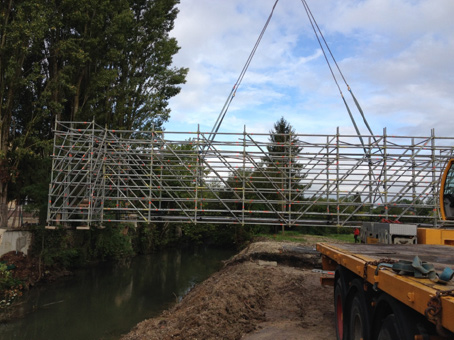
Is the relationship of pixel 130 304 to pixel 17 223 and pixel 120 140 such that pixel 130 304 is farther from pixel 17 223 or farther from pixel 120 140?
pixel 17 223

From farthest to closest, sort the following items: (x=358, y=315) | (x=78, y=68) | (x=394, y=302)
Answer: (x=78, y=68), (x=358, y=315), (x=394, y=302)

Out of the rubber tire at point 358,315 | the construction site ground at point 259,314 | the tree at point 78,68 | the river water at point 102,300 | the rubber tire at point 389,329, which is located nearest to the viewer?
the rubber tire at point 389,329

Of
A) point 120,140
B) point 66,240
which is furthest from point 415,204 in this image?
point 66,240

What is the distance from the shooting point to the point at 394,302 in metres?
3.09

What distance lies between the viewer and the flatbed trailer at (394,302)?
2.34 m

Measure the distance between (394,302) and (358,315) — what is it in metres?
1.47

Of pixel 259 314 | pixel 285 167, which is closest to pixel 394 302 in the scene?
pixel 259 314

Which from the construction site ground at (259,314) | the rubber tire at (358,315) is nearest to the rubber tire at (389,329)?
the rubber tire at (358,315)

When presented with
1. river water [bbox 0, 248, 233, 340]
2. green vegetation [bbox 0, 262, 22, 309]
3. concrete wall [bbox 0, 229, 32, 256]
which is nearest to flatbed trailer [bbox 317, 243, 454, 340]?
river water [bbox 0, 248, 233, 340]

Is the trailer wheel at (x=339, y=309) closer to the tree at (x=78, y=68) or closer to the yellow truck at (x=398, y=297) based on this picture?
the yellow truck at (x=398, y=297)

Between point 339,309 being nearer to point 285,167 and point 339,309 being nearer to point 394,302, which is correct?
point 394,302

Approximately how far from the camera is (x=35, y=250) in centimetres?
1756

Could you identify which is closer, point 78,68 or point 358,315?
point 358,315

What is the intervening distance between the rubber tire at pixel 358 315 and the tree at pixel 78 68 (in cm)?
1642
